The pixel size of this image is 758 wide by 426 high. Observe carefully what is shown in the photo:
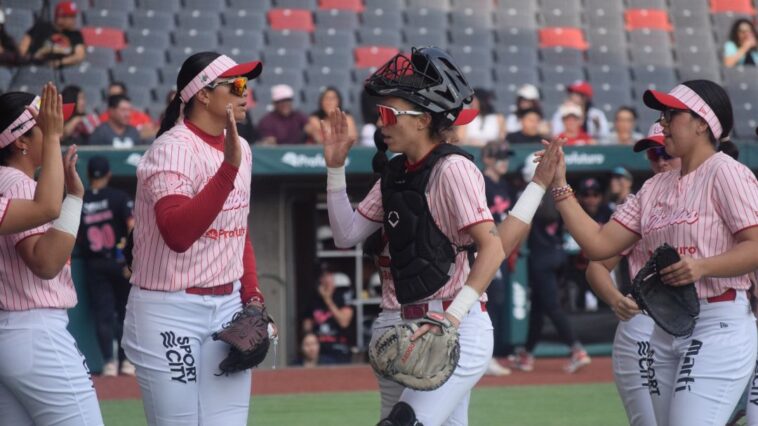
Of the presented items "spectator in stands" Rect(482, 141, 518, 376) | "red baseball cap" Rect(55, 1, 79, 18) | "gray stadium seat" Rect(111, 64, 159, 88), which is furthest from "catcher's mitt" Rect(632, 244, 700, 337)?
"gray stadium seat" Rect(111, 64, 159, 88)

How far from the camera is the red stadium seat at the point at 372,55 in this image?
1521 centimetres

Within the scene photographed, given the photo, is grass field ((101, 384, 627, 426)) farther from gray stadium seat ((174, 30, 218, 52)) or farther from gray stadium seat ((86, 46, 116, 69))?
gray stadium seat ((174, 30, 218, 52))

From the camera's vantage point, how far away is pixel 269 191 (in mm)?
12062

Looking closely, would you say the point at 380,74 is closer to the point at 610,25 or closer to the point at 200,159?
the point at 200,159

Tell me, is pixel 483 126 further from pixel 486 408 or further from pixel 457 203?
pixel 457 203

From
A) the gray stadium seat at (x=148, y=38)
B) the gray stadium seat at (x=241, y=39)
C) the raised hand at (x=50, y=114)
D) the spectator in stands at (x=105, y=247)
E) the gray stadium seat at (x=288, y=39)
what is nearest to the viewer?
the raised hand at (x=50, y=114)

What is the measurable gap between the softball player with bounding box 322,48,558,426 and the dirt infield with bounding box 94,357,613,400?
549cm

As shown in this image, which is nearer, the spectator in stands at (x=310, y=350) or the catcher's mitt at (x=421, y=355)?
the catcher's mitt at (x=421, y=355)

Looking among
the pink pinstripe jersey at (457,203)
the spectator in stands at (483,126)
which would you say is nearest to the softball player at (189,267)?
the pink pinstripe jersey at (457,203)

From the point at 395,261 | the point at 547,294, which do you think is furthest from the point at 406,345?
the point at 547,294

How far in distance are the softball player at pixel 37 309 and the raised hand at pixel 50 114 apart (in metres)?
0.01

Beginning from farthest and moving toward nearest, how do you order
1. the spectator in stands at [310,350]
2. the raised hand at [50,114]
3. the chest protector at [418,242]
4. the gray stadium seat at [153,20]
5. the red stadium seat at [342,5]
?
the red stadium seat at [342,5], the gray stadium seat at [153,20], the spectator in stands at [310,350], the chest protector at [418,242], the raised hand at [50,114]

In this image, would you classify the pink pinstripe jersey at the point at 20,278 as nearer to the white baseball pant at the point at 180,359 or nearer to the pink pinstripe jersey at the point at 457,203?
the white baseball pant at the point at 180,359

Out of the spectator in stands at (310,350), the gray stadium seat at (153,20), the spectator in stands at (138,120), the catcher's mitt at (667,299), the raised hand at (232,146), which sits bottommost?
the spectator in stands at (310,350)
